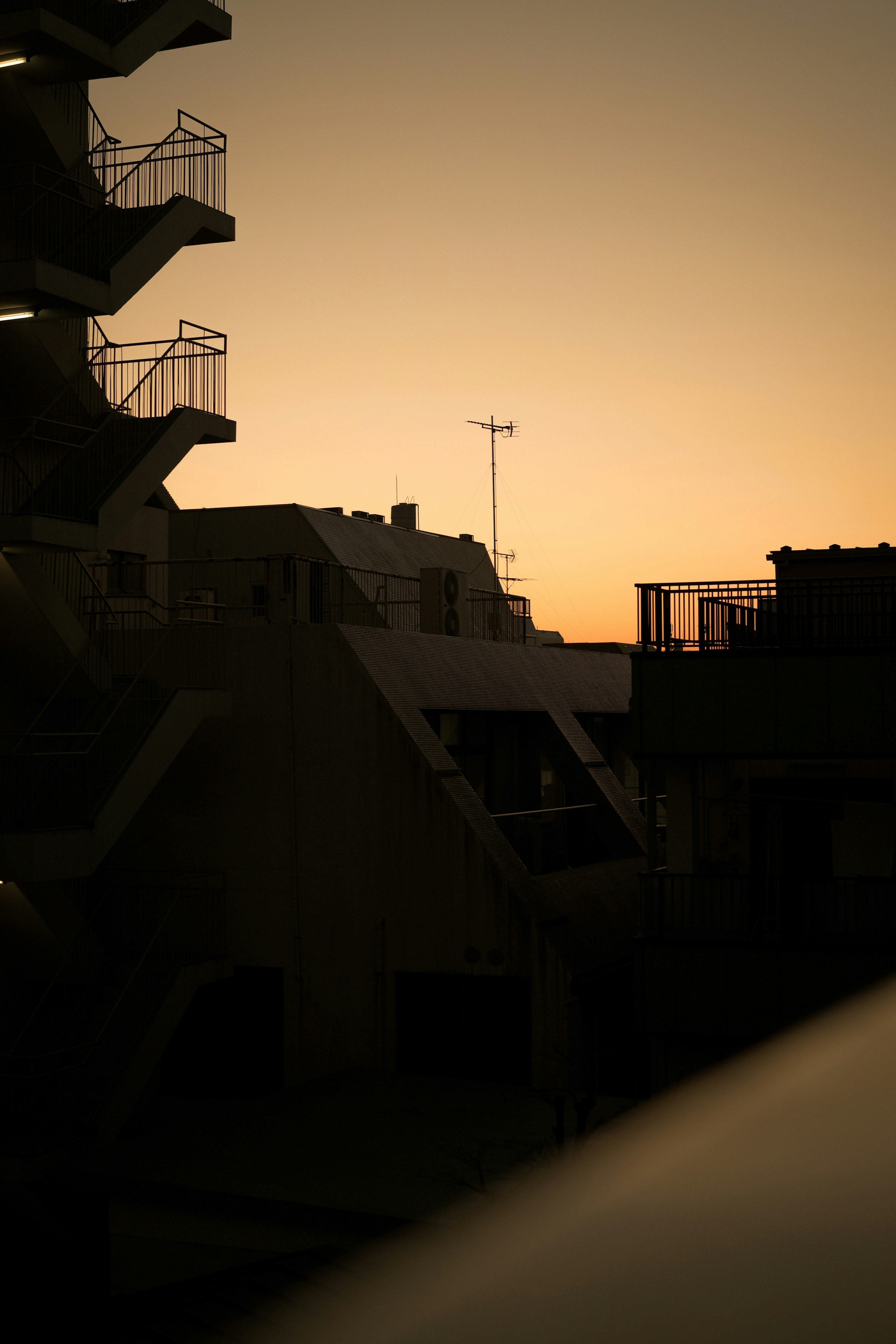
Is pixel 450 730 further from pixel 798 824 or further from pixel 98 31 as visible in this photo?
pixel 98 31

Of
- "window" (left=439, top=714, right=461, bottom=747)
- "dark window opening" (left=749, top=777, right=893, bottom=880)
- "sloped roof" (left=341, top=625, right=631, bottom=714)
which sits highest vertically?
"sloped roof" (left=341, top=625, right=631, bottom=714)

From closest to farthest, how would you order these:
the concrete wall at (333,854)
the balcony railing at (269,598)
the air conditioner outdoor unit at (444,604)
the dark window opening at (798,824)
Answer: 1. the dark window opening at (798,824)
2. the concrete wall at (333,854)
3. the balcony railing at (269,598)
4. the air conditioner outdoor unit at (444,604)

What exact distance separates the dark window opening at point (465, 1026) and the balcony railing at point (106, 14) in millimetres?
15655

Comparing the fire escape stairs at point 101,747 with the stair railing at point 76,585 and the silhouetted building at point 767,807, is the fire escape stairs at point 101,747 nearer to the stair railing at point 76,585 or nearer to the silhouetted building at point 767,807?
the stair railing at point 76,585

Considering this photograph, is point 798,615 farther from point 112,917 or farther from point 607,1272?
point 607,1272

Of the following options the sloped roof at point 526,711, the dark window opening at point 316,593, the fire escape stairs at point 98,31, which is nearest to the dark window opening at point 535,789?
the sloped roof at point 526,711

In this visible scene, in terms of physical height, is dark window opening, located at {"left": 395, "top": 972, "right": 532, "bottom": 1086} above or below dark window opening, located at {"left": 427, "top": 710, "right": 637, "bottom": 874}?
below

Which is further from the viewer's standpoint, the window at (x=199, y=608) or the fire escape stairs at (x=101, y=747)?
the window at (x=199, y=608)

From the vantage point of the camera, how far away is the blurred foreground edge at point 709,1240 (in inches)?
69.1

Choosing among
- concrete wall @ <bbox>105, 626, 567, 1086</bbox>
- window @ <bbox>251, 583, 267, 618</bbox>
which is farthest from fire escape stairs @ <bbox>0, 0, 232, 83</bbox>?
window @ <bbox>251, 583, 267, 618</bbox>

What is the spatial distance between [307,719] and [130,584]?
7.37m

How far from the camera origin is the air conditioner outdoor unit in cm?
2809

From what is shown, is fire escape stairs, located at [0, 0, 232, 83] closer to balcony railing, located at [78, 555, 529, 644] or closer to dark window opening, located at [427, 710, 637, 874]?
balcony railing, located at [78, 555, 529, 644]

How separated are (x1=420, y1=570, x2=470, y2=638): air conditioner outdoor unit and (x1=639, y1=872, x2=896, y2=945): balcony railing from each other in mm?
9918
